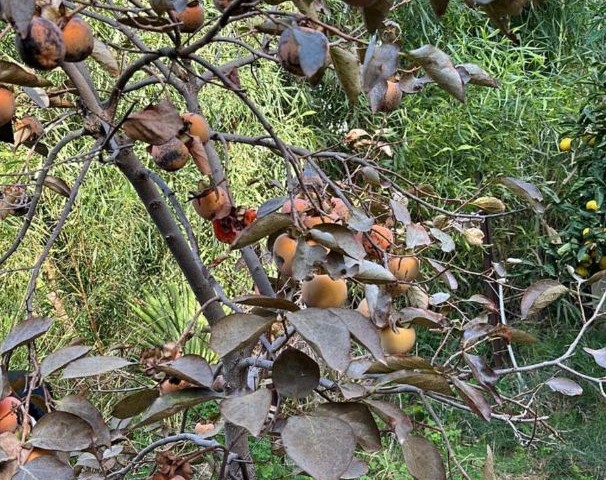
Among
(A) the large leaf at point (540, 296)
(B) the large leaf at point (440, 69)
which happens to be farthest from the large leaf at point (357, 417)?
(A) the large leaf at point (540, 296)

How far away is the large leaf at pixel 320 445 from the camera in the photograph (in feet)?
1.29

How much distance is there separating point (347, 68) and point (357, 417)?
225 mm

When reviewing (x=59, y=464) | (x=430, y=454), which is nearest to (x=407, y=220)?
(x=430, y=454)

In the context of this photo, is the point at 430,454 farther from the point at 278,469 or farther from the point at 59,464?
the point at 278,469

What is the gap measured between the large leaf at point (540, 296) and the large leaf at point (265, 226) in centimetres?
40

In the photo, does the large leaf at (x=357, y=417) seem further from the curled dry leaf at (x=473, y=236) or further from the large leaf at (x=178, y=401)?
the curled dry leaf at (x=473, y=236)

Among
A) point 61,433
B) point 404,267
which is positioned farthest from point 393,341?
point 61,433

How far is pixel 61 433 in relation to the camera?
0.48 metres

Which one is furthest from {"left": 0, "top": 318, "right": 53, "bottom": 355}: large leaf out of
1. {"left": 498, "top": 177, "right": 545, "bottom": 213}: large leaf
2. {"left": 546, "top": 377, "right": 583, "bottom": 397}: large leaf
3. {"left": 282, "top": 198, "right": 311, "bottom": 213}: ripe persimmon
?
{"left": 546, "top": 377, "right": 583, "bottom": 397}: large leaf

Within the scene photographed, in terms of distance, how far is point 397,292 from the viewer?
65 centimetres

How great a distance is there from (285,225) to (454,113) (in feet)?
8.57

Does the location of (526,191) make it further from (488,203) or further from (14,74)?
(14,74)

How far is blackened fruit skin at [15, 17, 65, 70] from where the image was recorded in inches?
16.7

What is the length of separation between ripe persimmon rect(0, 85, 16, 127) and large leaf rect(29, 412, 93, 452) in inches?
8.2
